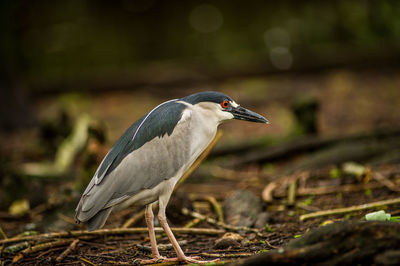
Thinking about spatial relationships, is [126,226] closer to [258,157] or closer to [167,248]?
[167,248]

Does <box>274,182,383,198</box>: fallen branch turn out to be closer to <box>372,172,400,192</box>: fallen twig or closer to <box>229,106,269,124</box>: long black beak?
<box>372,172,400,192</box>: fallen twig

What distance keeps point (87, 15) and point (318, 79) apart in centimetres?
916

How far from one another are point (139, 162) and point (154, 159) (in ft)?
0.40

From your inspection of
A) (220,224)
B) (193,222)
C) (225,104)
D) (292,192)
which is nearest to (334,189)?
(292,192)

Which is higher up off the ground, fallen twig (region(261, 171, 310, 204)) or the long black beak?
the long black beak

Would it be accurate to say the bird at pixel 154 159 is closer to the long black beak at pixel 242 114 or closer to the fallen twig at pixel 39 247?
the long black beak at pixel 242 114

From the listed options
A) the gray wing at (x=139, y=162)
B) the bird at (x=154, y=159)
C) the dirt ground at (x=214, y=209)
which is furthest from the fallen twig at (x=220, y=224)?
the gray wing at (x=139, y=162)

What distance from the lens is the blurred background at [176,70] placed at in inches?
298

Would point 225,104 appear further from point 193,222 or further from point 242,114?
point 193,222

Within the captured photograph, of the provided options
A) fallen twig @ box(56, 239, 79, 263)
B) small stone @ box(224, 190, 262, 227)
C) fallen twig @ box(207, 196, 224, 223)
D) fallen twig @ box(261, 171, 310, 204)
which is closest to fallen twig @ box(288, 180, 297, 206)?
fallen twig @ box(261, 171, 310, 204)

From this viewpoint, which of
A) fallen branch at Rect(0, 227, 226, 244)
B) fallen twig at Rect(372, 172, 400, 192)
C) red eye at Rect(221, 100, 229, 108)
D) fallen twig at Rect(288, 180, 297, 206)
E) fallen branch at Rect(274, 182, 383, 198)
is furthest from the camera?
fallen branch at Rect(274, 182, 383, 198)

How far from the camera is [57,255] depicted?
3.74m

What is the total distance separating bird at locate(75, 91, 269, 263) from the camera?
3.52m

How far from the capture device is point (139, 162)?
3.60m
